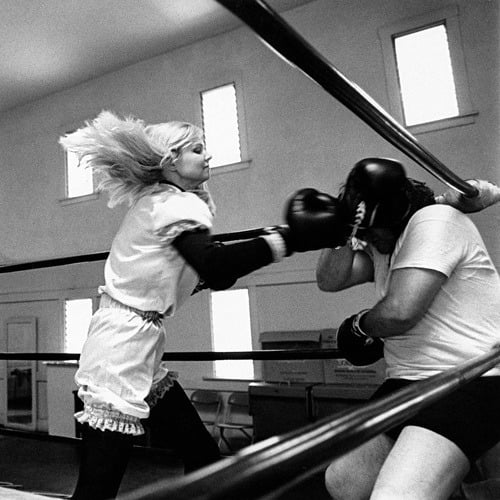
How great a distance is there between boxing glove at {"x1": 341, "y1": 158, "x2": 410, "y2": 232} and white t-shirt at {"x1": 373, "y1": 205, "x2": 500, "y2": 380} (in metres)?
0.09

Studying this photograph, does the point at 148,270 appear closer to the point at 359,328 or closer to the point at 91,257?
the point at 359,328

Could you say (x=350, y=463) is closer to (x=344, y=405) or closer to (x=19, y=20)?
(x=344, y=405)

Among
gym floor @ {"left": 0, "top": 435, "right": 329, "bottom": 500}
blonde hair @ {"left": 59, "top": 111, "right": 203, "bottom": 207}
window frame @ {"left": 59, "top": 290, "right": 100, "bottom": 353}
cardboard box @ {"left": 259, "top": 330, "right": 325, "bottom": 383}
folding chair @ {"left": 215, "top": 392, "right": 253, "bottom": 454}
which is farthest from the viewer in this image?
window frame @ {"left": 59, "top": 290, "right": 100, "bottom": 353}

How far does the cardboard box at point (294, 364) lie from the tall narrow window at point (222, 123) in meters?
1.75

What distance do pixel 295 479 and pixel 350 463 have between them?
2.49 ft

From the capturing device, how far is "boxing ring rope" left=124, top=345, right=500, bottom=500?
0.60 ft

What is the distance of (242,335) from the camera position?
4.43 m

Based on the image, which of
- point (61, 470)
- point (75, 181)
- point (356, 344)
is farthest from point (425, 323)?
point (75, 181)

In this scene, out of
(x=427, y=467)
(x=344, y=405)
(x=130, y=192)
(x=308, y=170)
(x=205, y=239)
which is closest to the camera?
(x=427, y=467)

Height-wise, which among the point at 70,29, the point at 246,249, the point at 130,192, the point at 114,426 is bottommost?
the point at 114,426

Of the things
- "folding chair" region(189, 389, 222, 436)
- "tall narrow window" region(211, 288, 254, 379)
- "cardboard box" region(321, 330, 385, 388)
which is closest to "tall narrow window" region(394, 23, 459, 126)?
"cardboard box" region(321, 330, 385, 388)

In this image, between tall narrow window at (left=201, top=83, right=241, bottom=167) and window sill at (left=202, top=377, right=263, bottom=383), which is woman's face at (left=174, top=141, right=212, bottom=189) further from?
tall narrow window at (left=201, top=83, right=241, bottom=167)

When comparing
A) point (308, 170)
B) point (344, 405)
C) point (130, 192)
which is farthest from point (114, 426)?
point (308, 170)

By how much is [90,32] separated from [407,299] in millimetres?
4572
